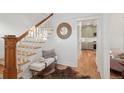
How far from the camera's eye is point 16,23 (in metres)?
1.49

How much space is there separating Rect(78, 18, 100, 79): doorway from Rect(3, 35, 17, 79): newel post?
694 millimetres

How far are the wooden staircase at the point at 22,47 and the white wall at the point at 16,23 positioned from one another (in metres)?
0.04

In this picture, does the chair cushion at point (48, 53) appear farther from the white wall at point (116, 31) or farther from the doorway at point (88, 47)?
the white wall at point (116, 31)

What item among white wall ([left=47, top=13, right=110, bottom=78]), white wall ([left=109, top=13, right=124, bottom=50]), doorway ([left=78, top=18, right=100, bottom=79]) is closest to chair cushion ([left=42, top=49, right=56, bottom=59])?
white wall ([left=47, top=13, right=110, bottom=78])

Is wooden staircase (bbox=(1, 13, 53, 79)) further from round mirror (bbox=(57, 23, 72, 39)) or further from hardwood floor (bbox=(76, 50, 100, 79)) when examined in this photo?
hardwood floor (bbox=(76, 50, 100, 79))

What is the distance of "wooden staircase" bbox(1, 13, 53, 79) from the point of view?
147 cm

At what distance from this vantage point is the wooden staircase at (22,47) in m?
1.47

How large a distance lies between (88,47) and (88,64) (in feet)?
0.61

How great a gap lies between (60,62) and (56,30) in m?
0.36

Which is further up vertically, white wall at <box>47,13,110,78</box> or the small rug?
white wall at <box>47,13,110,78</box>

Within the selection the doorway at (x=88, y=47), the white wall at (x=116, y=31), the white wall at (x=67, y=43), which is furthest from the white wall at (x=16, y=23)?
the white wall at (x=116, y=31)
